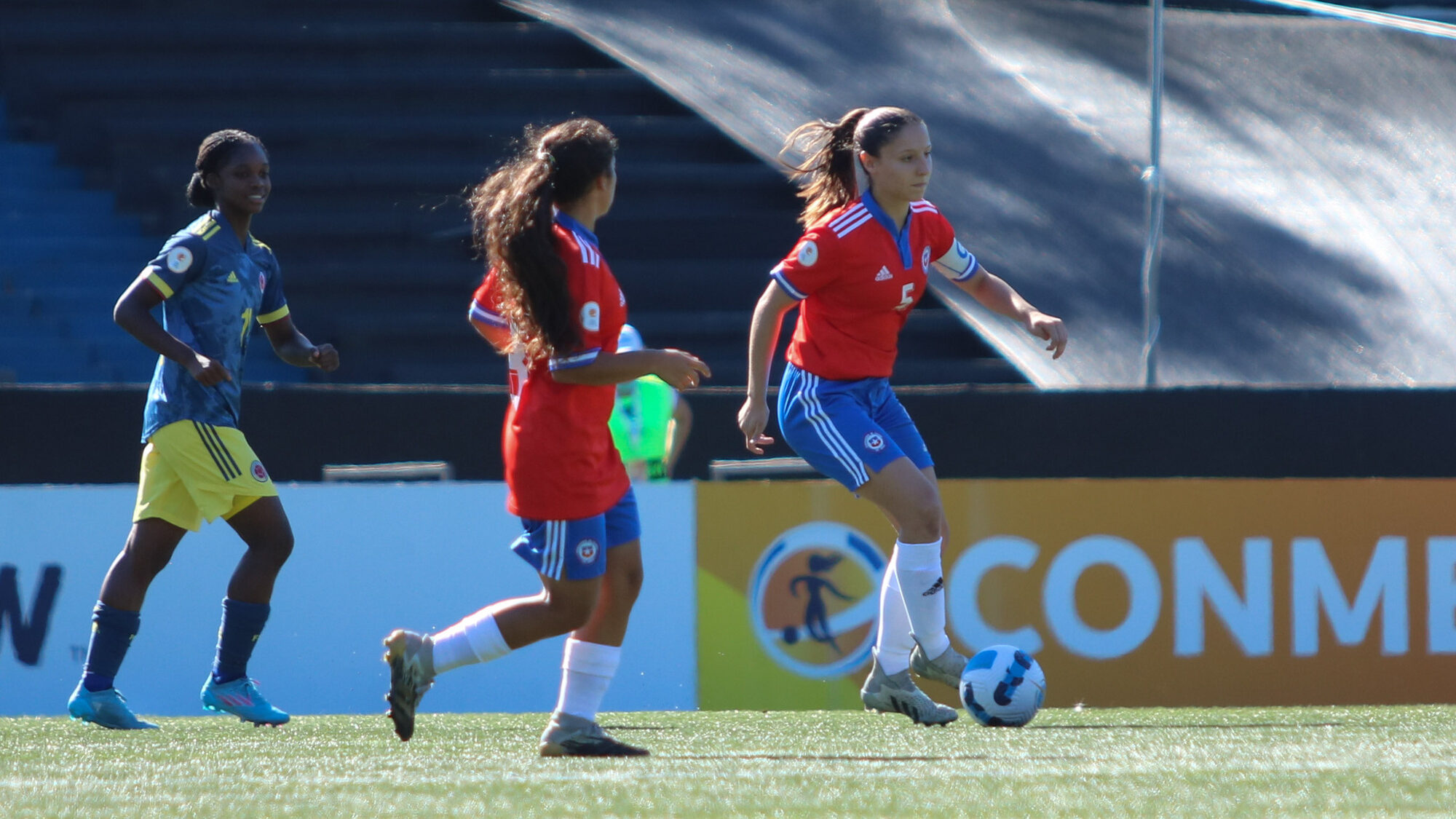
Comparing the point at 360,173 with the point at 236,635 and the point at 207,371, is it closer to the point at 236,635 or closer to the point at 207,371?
the point at 236,635

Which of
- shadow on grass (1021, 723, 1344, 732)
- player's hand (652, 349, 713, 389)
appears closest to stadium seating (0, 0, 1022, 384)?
shadow on grass (1021, 723, 1344, 732)

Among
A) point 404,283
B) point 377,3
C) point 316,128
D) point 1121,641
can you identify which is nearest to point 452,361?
point 404,283

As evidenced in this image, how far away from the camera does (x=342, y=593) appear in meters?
6.75

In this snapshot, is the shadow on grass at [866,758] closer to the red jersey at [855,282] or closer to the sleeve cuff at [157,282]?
the red jersey at [855,282]

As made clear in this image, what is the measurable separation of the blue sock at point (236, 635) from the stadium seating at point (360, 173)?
17.9 feet

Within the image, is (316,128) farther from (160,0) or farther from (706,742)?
(706,742)

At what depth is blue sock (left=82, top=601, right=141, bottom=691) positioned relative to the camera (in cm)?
544

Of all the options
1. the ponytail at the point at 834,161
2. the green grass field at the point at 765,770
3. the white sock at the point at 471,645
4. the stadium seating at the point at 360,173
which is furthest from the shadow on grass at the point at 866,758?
the stadium seating at the point at 360,173

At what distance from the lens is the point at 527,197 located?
4352mm

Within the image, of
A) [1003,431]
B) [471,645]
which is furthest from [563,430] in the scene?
[1003,431]

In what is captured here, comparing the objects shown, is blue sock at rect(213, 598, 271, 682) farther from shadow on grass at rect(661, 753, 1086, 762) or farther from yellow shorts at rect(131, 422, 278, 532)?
shadow on grass at rect(661, 753, 1086, 762)

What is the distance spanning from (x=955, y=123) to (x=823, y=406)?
8.19 metres

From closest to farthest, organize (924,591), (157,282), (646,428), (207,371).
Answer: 1. (207,371)
2. (157,282)
3. (924,591)
4. (646,428)

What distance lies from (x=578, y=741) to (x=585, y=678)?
0.15m
